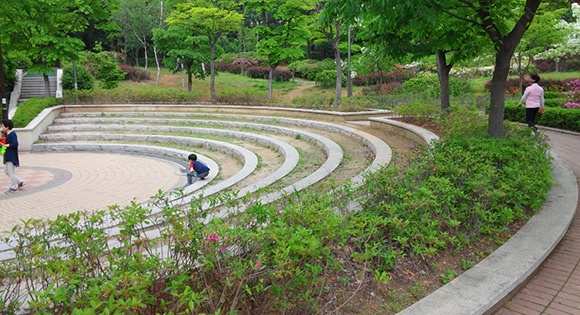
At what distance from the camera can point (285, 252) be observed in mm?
2738

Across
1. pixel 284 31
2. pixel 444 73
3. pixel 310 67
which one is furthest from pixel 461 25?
pixel 310 67

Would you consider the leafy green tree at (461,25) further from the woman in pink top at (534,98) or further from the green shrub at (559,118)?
the green shrub at (559,118)

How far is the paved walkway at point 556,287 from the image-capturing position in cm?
342

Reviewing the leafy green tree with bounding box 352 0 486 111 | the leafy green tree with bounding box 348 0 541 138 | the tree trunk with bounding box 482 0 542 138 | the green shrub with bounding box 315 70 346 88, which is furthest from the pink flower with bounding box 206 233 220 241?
the green shrub with bounding box 315 70 346 88

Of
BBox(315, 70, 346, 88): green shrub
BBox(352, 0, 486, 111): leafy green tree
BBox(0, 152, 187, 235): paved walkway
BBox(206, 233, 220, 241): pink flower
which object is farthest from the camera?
BBox(315, 70, 346, 88): green shrub

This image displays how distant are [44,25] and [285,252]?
767 inches

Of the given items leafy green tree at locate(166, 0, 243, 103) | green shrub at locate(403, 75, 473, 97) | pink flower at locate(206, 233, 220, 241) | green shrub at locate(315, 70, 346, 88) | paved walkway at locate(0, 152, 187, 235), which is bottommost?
paved walkway at locate(0, 152, 187, 235)

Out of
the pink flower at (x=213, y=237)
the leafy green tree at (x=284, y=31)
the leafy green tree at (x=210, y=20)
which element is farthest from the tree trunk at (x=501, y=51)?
the leafy green tree at (x=284, y=31)

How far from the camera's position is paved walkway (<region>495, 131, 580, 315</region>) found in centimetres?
342

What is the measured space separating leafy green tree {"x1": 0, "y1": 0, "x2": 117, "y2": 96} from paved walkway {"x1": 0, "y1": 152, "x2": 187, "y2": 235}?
6.41 m

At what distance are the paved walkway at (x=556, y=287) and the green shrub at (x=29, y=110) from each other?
1691 centimetres

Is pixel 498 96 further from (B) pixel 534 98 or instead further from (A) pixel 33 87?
(A) pixel 33 87

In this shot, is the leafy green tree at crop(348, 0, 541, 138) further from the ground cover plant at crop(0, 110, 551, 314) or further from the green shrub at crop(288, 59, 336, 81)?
the green shrub at crop(288, 59, 336, 81)

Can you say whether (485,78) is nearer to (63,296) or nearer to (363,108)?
(363,108)
